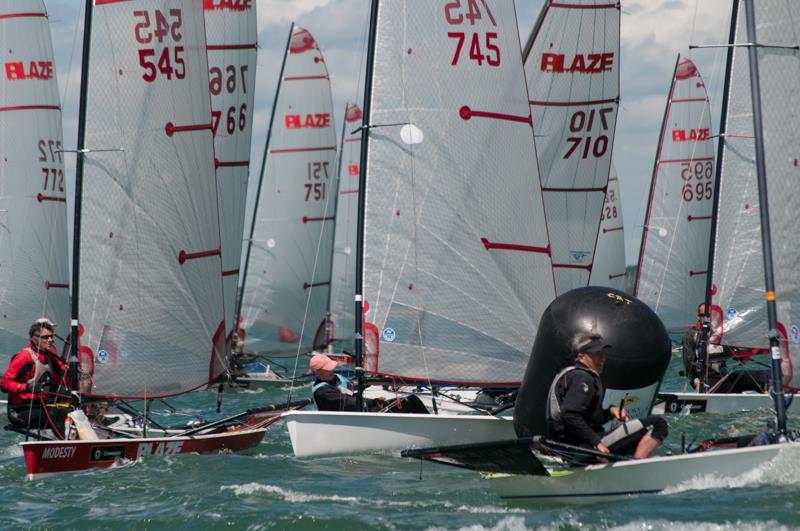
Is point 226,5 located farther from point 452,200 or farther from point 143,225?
point 452,200

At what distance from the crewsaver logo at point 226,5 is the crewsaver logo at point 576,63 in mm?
5171

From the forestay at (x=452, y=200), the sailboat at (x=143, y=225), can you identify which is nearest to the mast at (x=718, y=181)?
the forestay at (x=452, y=200)

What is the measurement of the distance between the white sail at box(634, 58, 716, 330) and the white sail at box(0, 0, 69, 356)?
15.1m

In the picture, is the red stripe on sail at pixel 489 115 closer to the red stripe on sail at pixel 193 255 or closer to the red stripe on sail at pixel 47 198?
the red stripe on sail at pixel 193 255

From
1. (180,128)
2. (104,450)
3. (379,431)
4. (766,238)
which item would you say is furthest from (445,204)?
(104,450)

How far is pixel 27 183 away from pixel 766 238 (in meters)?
12.1

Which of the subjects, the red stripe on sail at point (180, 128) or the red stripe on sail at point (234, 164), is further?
the red stripe on sail at point (234, 164)

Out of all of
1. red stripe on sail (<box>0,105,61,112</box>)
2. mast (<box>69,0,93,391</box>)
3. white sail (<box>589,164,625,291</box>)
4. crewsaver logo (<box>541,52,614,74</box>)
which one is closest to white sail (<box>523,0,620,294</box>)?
crewsaver logo (<box>541,52,614,74</box>)

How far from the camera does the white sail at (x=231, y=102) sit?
2044cm

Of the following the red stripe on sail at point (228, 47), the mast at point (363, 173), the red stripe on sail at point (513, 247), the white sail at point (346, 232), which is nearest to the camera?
the mast at point (363, 173)

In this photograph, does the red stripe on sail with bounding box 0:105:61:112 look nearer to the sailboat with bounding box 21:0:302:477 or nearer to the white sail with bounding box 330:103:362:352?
the sailboat with bounding box 21:0:302:477

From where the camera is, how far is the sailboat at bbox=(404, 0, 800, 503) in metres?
8.97

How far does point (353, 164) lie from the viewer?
112ft

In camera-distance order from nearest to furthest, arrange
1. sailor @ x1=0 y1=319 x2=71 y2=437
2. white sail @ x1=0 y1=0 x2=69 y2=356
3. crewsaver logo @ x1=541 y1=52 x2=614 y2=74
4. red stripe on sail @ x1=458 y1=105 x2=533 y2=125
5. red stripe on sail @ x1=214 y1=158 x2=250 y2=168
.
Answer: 1. sailor @ x1=0 y1=319 x2=71 y2=437
2. red stripe on sail @ x1=458 y1=105 x2=533 y2=125
3. white sail @ x1=0 y1=0 x2=69 y2=356
4. crewsaver logo @ x1=541 y1=52 x2=614 y2=74
5. red stripe on sail @ x1=214 y1=158 x2=250 y2=168
